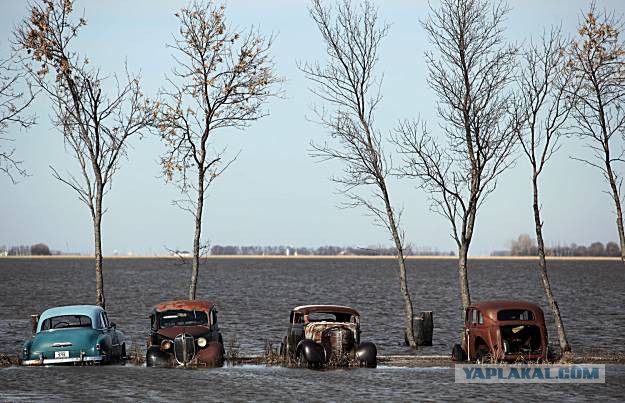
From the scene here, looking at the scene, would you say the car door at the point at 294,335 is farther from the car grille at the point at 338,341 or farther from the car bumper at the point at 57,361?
the car bumper at the point at 57,361

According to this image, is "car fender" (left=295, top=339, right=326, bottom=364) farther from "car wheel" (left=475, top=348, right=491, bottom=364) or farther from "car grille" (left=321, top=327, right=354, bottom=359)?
"car wheel" (left=475, top=348, right=491, bottom=364)

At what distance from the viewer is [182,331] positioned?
26781 mm

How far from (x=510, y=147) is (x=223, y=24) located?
1052cm

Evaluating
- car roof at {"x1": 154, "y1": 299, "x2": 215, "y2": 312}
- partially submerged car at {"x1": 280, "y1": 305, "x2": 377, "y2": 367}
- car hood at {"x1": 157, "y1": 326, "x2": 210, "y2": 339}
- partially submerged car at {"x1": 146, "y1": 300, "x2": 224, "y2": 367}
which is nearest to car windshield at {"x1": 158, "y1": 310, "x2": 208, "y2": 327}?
partially submerged car at {"x1": 146, "y1": 300, "x2": 224, "y2": 367}

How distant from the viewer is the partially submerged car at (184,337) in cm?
2622

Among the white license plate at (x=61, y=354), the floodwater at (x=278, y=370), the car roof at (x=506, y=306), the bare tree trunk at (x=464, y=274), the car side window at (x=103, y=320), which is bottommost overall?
the floodwater at (x=278, y=370)

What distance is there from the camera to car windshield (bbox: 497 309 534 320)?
26391 millimetres

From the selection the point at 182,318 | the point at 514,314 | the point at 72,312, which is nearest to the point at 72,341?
the point at 72,312

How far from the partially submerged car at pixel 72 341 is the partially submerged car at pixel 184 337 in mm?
1336

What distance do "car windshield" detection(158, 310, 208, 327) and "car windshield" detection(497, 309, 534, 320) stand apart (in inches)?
341

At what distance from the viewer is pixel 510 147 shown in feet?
101

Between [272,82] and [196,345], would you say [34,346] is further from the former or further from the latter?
[272,82]

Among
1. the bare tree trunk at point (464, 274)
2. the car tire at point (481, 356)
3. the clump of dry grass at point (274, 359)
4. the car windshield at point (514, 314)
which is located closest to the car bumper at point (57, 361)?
the clump of dry grass at point (274, 359)

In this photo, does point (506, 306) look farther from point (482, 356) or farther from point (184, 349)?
point (184, 349)
